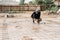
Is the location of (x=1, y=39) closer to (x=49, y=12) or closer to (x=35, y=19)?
(x=35, y=19)

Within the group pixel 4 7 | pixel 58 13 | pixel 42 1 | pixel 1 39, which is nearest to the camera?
pixel 1 39

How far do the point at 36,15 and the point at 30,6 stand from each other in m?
11.9

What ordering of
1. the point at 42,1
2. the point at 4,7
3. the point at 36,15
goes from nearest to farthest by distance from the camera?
1. the point at 36,15
2. the point at 4,7
3. the point at 42,1

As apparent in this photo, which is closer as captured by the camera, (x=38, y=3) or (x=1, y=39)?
(x=1, y=39)

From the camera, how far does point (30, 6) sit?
1030 inches

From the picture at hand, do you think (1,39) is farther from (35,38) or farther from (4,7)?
(4,7)

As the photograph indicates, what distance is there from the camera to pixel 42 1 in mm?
27844

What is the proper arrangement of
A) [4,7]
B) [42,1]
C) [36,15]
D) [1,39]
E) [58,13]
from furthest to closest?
[42,1]
[4,7]
[58,13]
[36,15]
[1,39]

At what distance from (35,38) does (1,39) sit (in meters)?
1.33

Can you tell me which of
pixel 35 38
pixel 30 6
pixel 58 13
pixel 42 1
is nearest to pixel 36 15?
pixel 35 38

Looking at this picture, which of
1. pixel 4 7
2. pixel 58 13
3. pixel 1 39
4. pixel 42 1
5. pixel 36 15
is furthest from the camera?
pixel 42 1

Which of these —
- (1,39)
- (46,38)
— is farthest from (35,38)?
(1,39)

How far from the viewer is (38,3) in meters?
27.7

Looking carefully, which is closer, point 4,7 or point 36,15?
point 36,15
